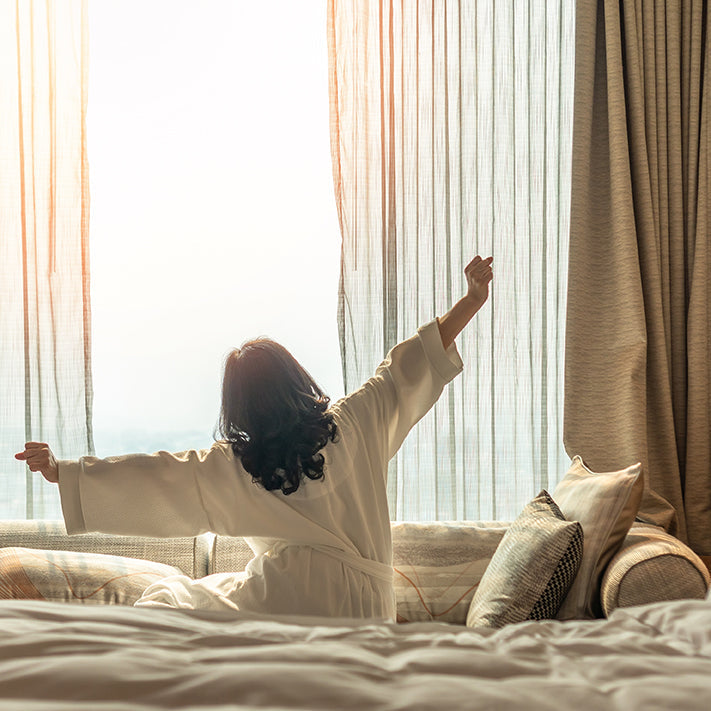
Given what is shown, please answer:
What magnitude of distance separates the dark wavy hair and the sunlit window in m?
0.97

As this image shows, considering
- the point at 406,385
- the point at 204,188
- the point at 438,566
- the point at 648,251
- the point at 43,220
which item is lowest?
the point at 438,566

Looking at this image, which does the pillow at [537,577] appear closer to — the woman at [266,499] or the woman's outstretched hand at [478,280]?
the woman at [266,499]

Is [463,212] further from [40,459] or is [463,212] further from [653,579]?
[40,459]

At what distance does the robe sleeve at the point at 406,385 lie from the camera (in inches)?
84.6

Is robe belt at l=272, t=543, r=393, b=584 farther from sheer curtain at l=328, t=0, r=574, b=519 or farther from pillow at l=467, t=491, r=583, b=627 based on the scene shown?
sheer curtain at l=328, t=0, r=574, b=519

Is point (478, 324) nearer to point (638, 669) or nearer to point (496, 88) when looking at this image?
point (496, 88)

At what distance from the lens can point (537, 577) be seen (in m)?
1.85

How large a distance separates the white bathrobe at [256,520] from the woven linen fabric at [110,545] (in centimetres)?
41

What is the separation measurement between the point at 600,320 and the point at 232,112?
168cm

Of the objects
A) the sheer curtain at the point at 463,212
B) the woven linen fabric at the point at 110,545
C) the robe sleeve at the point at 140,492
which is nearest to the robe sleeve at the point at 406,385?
the robe sleeve at the point at 140,492

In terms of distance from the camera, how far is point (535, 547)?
1898 mm

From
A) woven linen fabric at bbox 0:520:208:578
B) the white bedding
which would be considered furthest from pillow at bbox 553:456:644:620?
woven linen fabric at bbox 0:520:208:578

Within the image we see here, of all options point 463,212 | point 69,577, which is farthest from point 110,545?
point 463,212

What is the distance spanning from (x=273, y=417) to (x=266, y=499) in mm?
210
